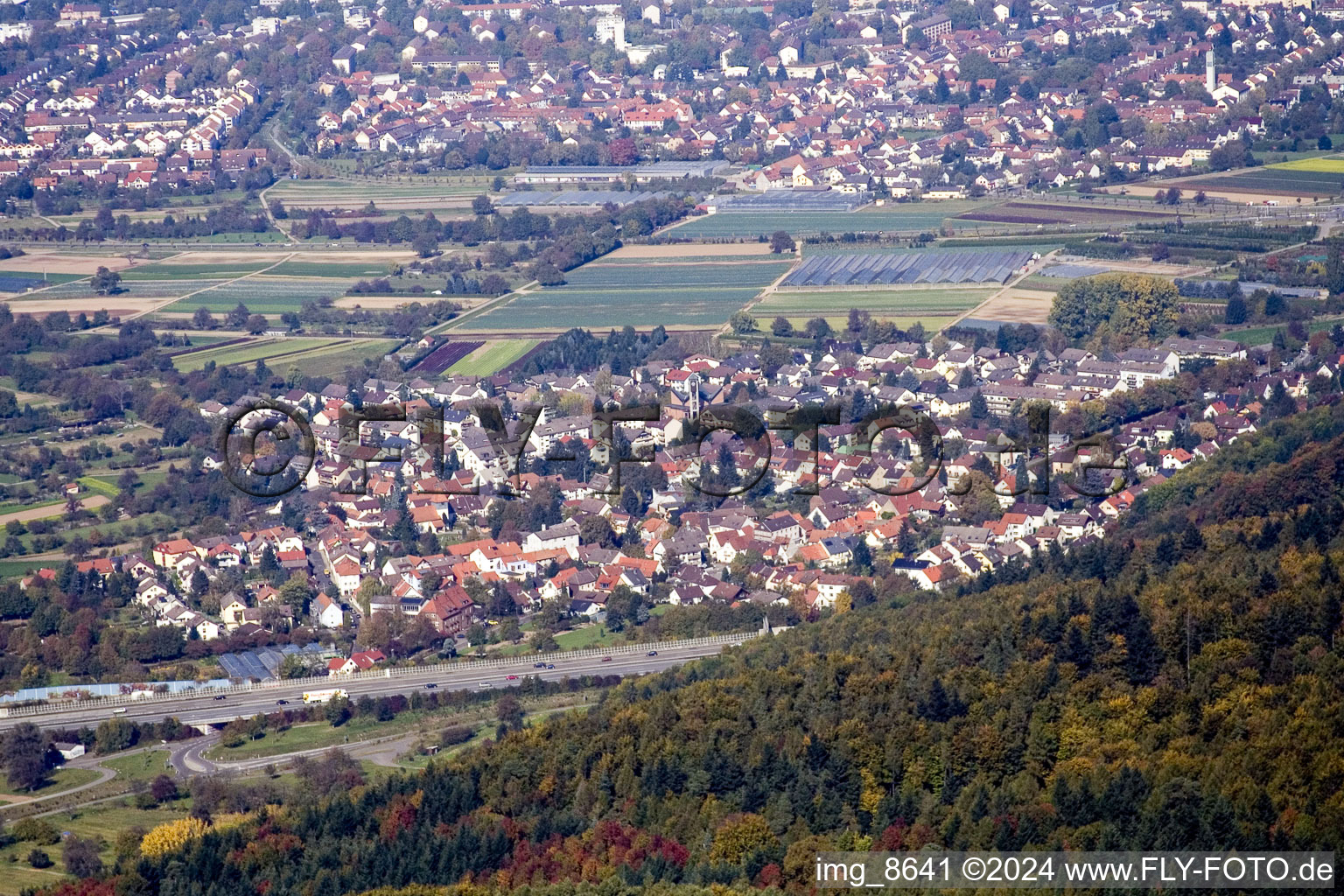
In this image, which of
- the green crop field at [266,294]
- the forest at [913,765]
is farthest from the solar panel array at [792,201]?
the forest at [913,765]

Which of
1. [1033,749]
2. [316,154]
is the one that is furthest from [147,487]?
[316,154]

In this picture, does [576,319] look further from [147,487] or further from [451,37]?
[451,37]

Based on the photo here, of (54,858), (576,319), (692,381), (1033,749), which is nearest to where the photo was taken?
(1033,749)

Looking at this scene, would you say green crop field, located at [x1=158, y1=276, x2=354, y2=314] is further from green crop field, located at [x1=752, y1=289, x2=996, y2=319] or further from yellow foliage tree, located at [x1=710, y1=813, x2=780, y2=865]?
yellow foliage tree, located at [x1=710, y1=813, x2=780, y2=865]

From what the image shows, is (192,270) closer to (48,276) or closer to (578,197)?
(48,276)

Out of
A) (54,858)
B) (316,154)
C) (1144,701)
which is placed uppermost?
(316,154)

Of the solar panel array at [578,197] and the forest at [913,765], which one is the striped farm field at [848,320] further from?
the forest at [913,765]

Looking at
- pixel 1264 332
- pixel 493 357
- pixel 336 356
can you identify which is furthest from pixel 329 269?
pixel 1264 332
